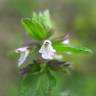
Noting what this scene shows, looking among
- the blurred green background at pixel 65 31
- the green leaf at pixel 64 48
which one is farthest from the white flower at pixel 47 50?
the blurred green background at pixel 65 31

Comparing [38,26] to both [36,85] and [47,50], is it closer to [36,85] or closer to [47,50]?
[47,50]

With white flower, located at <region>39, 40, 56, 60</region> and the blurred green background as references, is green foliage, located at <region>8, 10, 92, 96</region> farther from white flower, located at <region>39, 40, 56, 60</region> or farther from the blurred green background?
the blurred green background

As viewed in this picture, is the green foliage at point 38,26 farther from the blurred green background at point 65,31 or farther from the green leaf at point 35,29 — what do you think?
the blurred green background at point 65,31

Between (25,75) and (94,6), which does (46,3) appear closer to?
(94,6)

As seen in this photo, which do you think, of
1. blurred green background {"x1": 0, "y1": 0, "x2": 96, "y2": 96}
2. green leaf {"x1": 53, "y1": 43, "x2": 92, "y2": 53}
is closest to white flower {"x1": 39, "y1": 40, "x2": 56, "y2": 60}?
green leaf {"x1": 53, "y1": 43, "x2": 92, "y2": 53}

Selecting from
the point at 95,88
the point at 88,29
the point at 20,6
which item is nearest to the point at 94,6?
the point at 88,29
